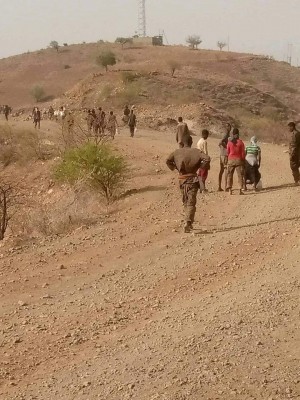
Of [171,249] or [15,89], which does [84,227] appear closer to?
[171,249]

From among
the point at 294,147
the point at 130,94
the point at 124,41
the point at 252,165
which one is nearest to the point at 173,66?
the point at 130,94

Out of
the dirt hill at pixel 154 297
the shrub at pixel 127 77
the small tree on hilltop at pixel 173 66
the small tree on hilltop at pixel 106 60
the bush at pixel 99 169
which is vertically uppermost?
the small tree on hilltop at pixel 106 60

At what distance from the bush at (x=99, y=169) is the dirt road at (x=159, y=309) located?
8.91ft

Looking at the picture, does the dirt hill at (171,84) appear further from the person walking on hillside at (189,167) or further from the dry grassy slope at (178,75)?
the person walking on hillside at (189,167)

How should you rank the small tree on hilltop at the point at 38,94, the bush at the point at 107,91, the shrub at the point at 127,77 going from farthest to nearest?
the small tree on hilltop at the point at 38,94, the shrub at the point at 127,77, the bush at the point at 107,91

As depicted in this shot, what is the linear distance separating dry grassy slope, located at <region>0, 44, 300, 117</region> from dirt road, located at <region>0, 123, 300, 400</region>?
27.8 metres

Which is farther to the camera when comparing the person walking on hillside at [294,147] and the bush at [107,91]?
the bush at [107,91]

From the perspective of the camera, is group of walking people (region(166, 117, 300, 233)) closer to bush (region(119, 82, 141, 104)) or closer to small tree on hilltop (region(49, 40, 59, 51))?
bush (region(119, 82, 141, 104))

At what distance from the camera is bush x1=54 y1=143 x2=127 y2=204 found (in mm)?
13156

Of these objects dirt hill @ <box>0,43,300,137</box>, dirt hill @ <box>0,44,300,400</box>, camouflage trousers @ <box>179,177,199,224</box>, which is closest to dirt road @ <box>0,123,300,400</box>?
dirt hill @ <box>0,44,300,400</box>

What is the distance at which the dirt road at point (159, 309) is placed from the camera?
15.9ft

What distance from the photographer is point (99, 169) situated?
13156mm

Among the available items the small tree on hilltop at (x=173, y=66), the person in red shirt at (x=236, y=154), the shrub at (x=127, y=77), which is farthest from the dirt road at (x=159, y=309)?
the small tree on hilltop at (x=173, y=66)

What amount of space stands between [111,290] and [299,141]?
19.0 feet
